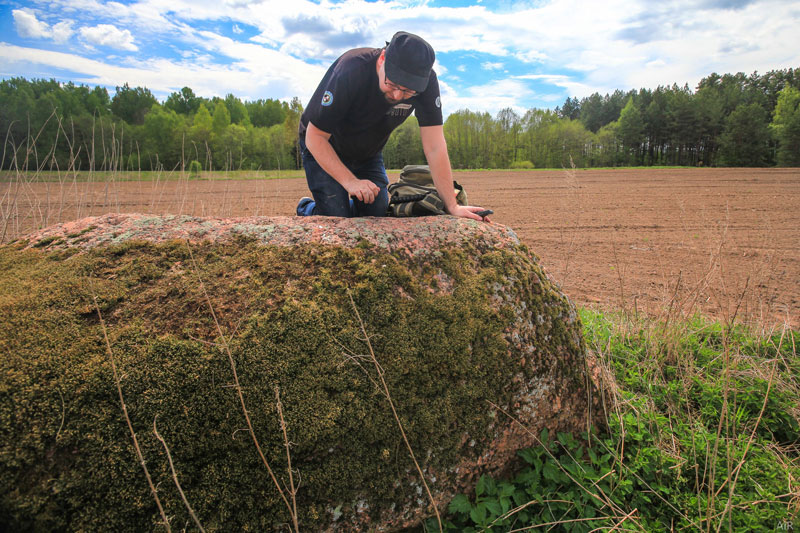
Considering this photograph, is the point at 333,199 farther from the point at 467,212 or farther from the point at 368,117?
the point at 467,212

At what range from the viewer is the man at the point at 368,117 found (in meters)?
2.62

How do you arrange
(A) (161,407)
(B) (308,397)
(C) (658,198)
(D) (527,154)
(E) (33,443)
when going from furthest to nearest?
(D) (527,154) → (C) (658,198) → (B) (308,397) → (A) (161,407) → (E) (33,443)

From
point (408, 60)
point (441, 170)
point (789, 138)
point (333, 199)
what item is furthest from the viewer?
point (789, 138)

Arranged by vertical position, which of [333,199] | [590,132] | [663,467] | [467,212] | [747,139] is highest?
[590,132]

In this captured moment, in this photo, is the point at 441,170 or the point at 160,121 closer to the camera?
the point at 441,170

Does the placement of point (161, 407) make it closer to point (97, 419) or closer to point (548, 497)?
point (97, 419)

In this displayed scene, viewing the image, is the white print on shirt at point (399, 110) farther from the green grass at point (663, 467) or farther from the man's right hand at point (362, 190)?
the green grass at point (663, 467)

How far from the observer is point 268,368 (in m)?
1.59

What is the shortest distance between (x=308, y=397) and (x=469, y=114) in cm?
7013

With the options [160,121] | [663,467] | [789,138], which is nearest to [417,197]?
[663,467]

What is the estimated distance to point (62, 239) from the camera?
6.89 ft

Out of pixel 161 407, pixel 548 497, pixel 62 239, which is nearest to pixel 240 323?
pixel 161 407

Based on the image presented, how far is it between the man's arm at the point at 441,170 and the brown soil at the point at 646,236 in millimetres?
1495

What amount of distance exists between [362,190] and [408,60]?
87 centimetres
